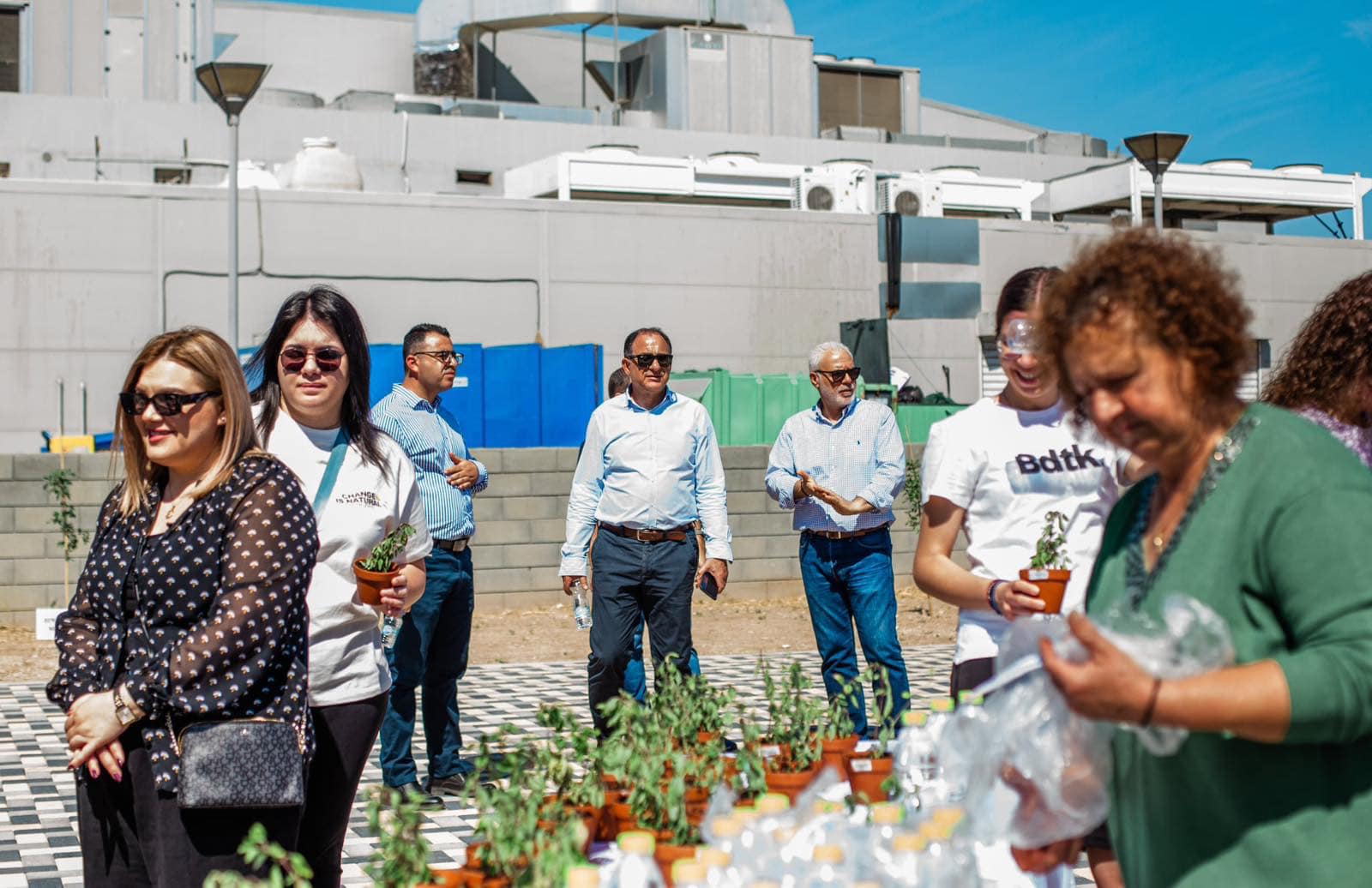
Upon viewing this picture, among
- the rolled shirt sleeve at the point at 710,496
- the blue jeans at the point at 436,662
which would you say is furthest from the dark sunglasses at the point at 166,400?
the rolled shirt sleeve at the point at 710,496

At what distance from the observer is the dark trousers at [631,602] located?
7.39m

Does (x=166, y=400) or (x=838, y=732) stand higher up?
(x=166, y=400)

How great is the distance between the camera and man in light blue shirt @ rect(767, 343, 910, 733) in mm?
7695

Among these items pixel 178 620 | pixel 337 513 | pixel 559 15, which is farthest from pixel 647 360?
pixel 559 15

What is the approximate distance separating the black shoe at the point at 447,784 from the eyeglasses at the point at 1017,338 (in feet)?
13.4

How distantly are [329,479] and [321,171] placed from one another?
61.7 ft

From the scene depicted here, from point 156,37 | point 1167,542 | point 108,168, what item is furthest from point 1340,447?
point 156,37

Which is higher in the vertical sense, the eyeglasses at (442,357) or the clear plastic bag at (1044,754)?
the eyeglasses at (442,357)

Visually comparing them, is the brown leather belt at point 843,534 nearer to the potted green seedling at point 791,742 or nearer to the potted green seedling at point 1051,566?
the potted green seedling at point 791,742

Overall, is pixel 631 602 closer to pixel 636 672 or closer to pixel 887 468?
pixel 636 672

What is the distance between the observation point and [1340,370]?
3.80 metres

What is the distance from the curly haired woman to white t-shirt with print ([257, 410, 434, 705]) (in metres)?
2.35

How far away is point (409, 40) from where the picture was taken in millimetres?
34406

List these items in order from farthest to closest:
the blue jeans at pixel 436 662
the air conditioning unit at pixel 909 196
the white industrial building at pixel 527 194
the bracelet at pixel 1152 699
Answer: the air conditioning unit at pixel 909 196, the white industrial building at pixel 527 194, the blue jeans at pixel 436 662, the bracelet at pixel 1152 699
